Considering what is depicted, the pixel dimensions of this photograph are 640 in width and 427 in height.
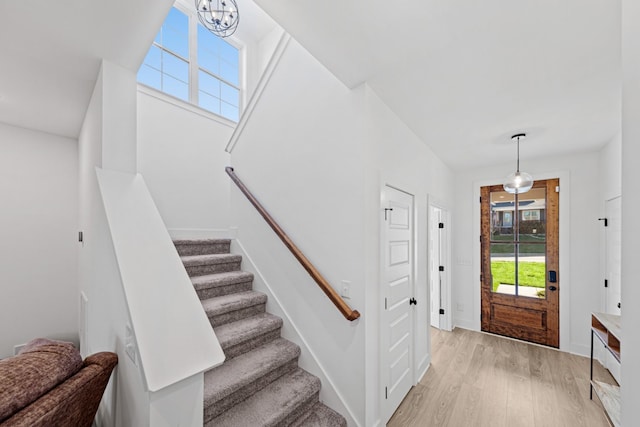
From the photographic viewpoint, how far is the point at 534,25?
54.5 inches

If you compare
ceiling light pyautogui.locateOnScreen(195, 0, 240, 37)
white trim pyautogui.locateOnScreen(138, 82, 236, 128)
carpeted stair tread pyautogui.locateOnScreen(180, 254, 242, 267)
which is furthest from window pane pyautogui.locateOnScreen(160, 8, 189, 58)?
carpeted stair tread pyautogui.locateOnScreen(180, 254, 242, 267)

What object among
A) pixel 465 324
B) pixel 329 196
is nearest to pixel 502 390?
pixel 465 324

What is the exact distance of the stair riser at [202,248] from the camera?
266 centimetres

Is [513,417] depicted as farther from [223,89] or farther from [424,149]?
A: [223,89]

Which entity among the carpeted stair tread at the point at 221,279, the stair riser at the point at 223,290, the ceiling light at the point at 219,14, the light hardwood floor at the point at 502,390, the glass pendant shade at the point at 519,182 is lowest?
the light hardwood floor at the point at 502,390

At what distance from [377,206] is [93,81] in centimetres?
238

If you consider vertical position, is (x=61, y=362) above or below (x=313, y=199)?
below

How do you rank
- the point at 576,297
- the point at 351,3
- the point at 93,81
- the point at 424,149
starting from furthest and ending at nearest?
the point at 576,297 → the point at 424,149 → the point at 93,81 → the point at 351,3

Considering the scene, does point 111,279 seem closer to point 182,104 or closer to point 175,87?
point 182,104

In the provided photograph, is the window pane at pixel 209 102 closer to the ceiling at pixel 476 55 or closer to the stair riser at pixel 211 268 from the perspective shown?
the stair riser at pixel 211 268

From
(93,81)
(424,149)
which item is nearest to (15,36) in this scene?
(93,81)

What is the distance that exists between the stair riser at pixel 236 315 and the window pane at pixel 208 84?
3.29 metres

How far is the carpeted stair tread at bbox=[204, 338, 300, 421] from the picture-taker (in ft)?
5.31

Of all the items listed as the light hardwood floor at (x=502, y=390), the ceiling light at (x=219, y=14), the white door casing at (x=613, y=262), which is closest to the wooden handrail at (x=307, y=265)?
the light hardwood floor at (x=502, y=390)
